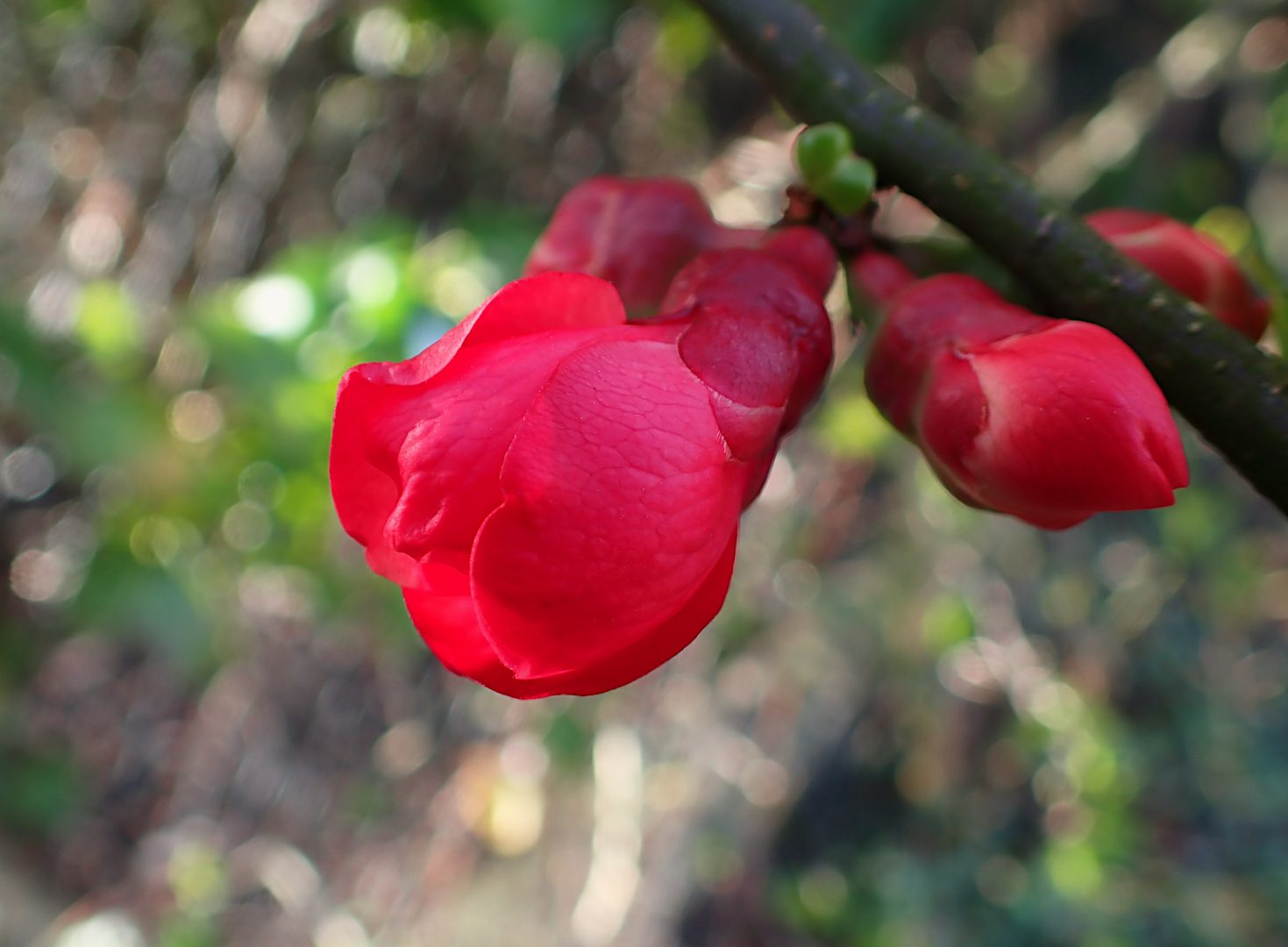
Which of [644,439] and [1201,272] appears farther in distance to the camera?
[1201,272]

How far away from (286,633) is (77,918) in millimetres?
732

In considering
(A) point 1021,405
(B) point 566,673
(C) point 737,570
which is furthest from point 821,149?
(C) point 737,570

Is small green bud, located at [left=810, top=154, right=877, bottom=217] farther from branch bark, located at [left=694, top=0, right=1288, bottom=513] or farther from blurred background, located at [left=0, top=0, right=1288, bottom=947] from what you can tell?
blurred background, located at [left=0, top=0, right=1288, bottom=947]

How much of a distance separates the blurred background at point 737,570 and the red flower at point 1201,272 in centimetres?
79

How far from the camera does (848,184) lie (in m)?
0.36

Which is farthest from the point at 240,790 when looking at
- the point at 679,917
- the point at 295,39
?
the point at 295,39

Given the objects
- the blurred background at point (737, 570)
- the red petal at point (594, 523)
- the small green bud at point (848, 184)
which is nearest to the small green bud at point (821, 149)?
the small green bud at point (848, 184)

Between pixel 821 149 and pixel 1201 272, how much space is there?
20 cm

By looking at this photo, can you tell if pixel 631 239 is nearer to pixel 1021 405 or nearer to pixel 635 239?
pixel 635 239

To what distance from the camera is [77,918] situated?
185 centimetres

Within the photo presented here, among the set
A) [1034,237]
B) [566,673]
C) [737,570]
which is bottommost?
[737,570]

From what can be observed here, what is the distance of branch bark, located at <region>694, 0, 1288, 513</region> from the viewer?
32 cm

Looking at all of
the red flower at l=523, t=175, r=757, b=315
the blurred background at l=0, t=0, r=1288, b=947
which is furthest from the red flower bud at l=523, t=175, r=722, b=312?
the blurred background at l=0, t=0, r=1288, b=947

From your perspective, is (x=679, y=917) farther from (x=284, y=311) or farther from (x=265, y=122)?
(x=265, y=122)
